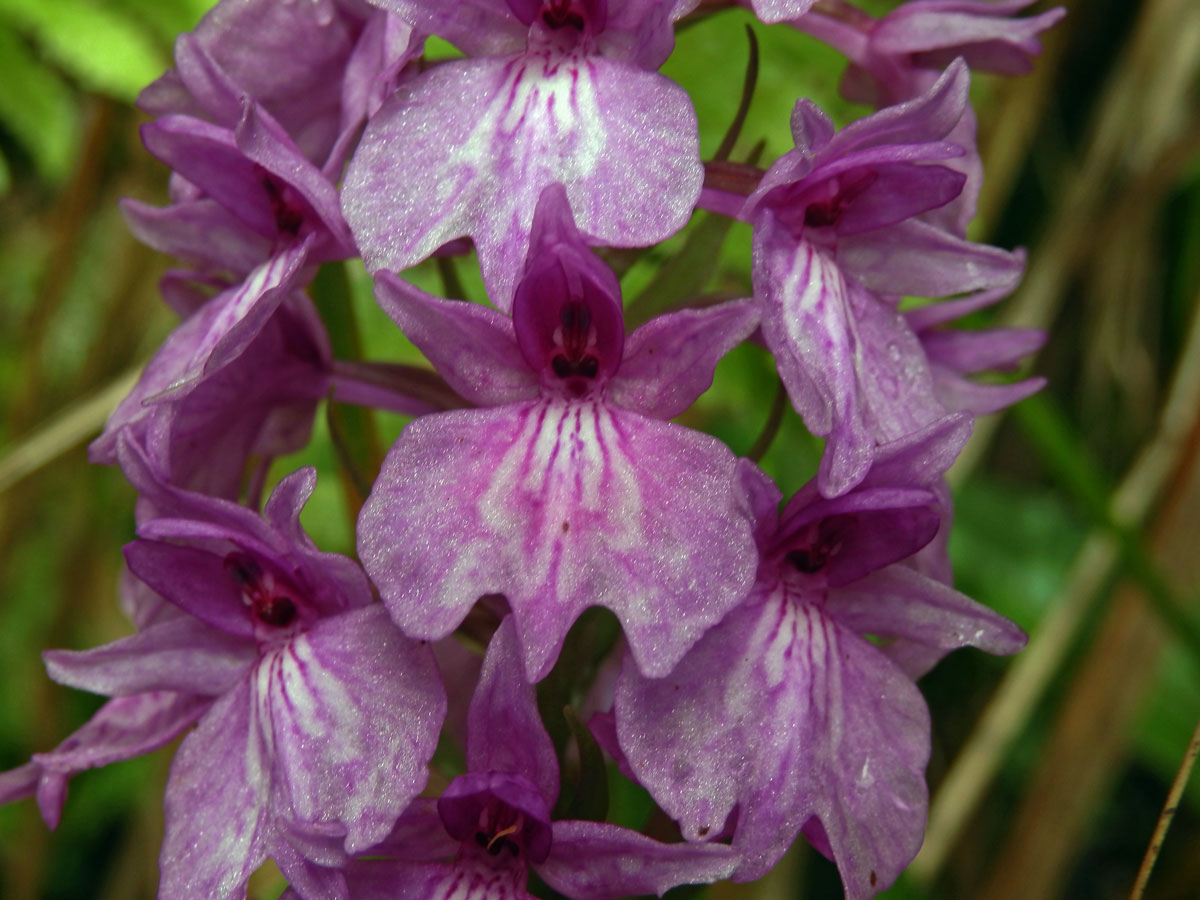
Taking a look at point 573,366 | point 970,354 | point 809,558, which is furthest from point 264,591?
point 970,354

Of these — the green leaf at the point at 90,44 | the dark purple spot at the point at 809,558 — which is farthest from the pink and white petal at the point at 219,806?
the green leaf at the point at 90,44

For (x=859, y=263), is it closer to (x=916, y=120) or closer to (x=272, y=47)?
(x=916, y=120)

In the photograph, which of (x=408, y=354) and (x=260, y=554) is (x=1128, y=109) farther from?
(x=260, y=554)

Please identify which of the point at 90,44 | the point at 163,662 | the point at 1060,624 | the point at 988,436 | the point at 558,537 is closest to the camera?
the point at 558,537

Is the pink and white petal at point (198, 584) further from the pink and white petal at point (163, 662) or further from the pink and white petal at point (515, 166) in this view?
the pink and white petal at point (515, 166)

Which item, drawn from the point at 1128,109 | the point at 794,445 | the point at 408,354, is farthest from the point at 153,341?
the point at 1128,109

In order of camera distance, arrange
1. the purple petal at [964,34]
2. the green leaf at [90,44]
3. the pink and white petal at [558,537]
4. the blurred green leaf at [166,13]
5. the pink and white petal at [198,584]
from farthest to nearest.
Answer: the blurred green leaf at [166,13] < the green leaf at [90,44] < the purple petal at [964,34] < the pink and white petal at [198,584] < the pink and white petal at [558,537]
